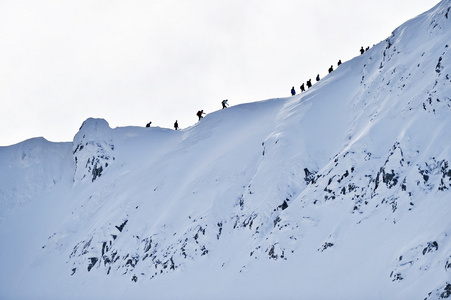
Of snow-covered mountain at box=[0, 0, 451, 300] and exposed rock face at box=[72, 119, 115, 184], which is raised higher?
exposed rock face at box=[72, 119, 115, 184]

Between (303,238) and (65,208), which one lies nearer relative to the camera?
(303,238)

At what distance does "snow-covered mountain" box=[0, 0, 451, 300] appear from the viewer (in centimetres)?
3259

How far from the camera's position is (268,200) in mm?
42281

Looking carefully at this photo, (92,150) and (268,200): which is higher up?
(92,150)

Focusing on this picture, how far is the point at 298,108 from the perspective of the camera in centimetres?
5291

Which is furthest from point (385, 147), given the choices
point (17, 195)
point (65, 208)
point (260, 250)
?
point (17, 195)

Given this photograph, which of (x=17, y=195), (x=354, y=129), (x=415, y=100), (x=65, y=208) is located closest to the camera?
(x=415, y=100)

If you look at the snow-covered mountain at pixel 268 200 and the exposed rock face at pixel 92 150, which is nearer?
the snow-covered mountain at pixel 268 200

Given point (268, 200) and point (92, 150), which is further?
point (92, 150)

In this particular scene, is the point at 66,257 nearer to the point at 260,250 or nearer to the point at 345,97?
the point at 260,250

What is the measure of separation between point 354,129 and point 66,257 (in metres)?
28.6

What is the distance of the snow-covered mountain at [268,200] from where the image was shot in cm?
3259

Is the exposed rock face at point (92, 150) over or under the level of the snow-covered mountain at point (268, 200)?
over

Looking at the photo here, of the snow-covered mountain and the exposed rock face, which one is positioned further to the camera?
the exposed rock face
